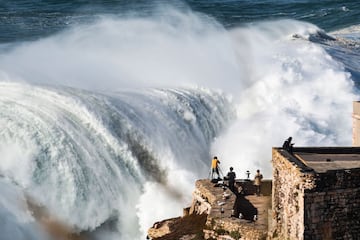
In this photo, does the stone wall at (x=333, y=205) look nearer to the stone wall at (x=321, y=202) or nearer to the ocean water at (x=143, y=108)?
the stone wall at (x=321, y=202)

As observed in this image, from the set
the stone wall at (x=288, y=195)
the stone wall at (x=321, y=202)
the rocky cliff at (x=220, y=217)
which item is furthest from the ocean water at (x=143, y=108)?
the stone wall at (x=321, y=202)

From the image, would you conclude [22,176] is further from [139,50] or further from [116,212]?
[139,50]

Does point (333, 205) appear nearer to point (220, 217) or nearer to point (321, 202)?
point (321, 202)

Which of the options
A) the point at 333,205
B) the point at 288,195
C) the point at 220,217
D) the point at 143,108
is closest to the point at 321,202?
the point at 333,205

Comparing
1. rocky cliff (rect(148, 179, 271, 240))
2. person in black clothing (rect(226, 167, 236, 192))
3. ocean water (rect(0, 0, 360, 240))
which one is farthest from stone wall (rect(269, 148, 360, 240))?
ocean water (rect(0, 0, 360, 240))

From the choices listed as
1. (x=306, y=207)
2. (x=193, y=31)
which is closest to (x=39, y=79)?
(x=306, y=207)

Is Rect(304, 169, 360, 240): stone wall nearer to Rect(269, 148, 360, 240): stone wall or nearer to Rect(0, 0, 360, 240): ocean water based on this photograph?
Rect(269, 148, 360, 240): stone wall
